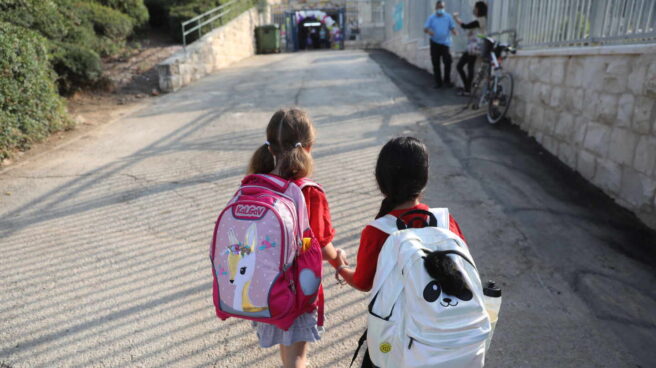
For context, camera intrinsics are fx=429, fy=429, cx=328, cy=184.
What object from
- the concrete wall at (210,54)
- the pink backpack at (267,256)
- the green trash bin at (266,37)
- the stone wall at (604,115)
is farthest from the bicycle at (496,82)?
the green trash bin at (266,37)

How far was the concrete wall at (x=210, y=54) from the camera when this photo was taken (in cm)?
1038

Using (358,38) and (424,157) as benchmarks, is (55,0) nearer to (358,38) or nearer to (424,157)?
(424,157)

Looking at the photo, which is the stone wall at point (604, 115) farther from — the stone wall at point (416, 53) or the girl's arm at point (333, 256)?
the stone wall at point (416, 53)

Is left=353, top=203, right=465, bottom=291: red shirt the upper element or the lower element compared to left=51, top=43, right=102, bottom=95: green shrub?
lower

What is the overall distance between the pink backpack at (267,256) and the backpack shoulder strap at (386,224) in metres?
0.33

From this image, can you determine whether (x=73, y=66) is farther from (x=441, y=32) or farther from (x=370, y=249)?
(x=370, y=249)

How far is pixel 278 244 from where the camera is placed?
5.65 feet

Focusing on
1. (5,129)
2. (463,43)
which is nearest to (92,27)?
(5,129)

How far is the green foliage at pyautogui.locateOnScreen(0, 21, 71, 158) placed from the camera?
5574 mm

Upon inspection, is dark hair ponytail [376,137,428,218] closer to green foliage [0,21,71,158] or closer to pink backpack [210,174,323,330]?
pink backpack [210,174,323,330]

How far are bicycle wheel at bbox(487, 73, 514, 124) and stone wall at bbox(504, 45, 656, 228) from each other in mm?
536

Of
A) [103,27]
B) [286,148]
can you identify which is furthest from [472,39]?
[103,27]

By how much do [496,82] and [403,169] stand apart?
5.91 m


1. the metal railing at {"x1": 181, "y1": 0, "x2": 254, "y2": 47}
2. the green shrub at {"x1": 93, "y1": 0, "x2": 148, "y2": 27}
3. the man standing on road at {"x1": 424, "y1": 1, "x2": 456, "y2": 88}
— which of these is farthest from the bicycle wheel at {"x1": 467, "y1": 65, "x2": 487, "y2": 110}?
the green shrub at {"x1": 93, "y1": 0, "x2": 148, "y2": 27}
